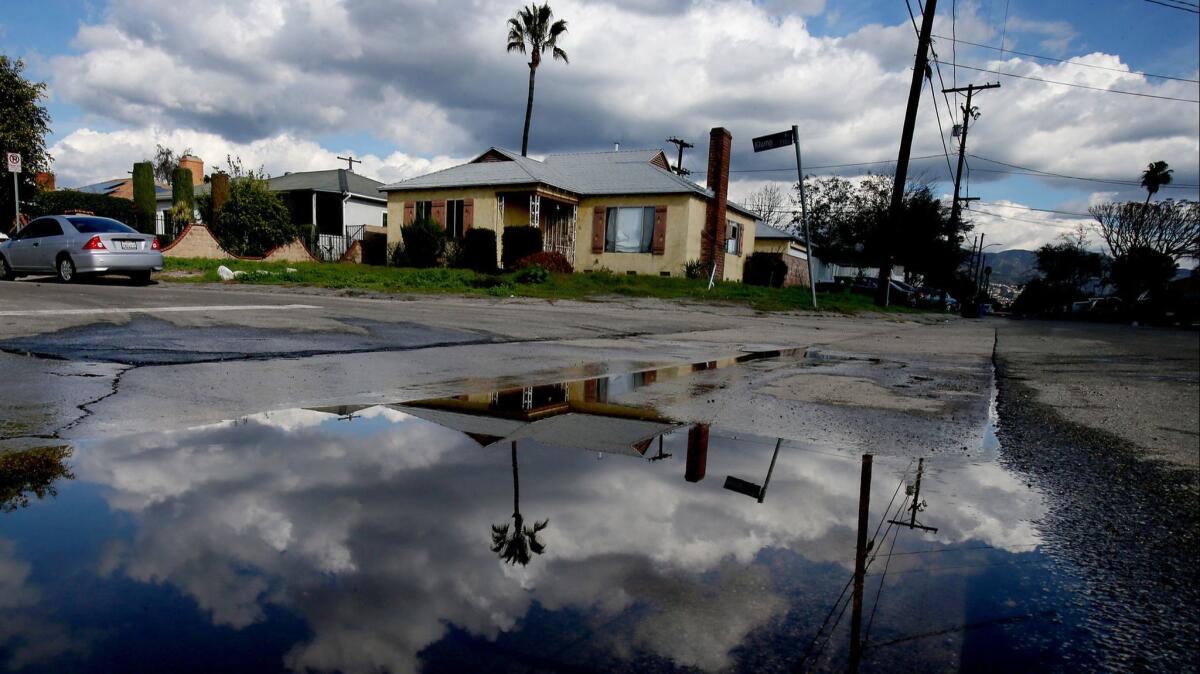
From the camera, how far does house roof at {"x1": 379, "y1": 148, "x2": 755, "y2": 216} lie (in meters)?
25.8

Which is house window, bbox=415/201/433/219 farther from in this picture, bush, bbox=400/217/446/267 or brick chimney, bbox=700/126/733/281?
brick chimney, bbox=700/126/733/281

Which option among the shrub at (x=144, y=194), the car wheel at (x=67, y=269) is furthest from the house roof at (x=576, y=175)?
the car wheel at (x=67, y=269)

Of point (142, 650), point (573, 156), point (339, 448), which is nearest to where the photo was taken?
point (142, 650)

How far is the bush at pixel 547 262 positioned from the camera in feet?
75.8

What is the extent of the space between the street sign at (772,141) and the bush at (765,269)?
14.0 m

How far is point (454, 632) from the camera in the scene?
1.41 metres

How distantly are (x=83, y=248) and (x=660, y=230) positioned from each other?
1770 centimetres

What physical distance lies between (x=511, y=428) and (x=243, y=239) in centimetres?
2508

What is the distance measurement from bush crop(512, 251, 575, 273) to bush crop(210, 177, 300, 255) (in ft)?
31.1

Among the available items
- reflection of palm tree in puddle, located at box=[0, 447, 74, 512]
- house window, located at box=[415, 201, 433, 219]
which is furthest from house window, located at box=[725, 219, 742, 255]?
reflection of palm tree in puddle, located at box=[0, 447, 74, 512]

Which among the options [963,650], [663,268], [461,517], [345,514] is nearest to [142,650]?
[345,514]

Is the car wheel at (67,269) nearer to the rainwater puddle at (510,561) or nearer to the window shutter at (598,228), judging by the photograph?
the rainwater puddle at (510,561)

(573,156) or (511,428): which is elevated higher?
(573,156)

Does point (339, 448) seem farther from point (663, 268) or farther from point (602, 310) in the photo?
point (663, 268)
